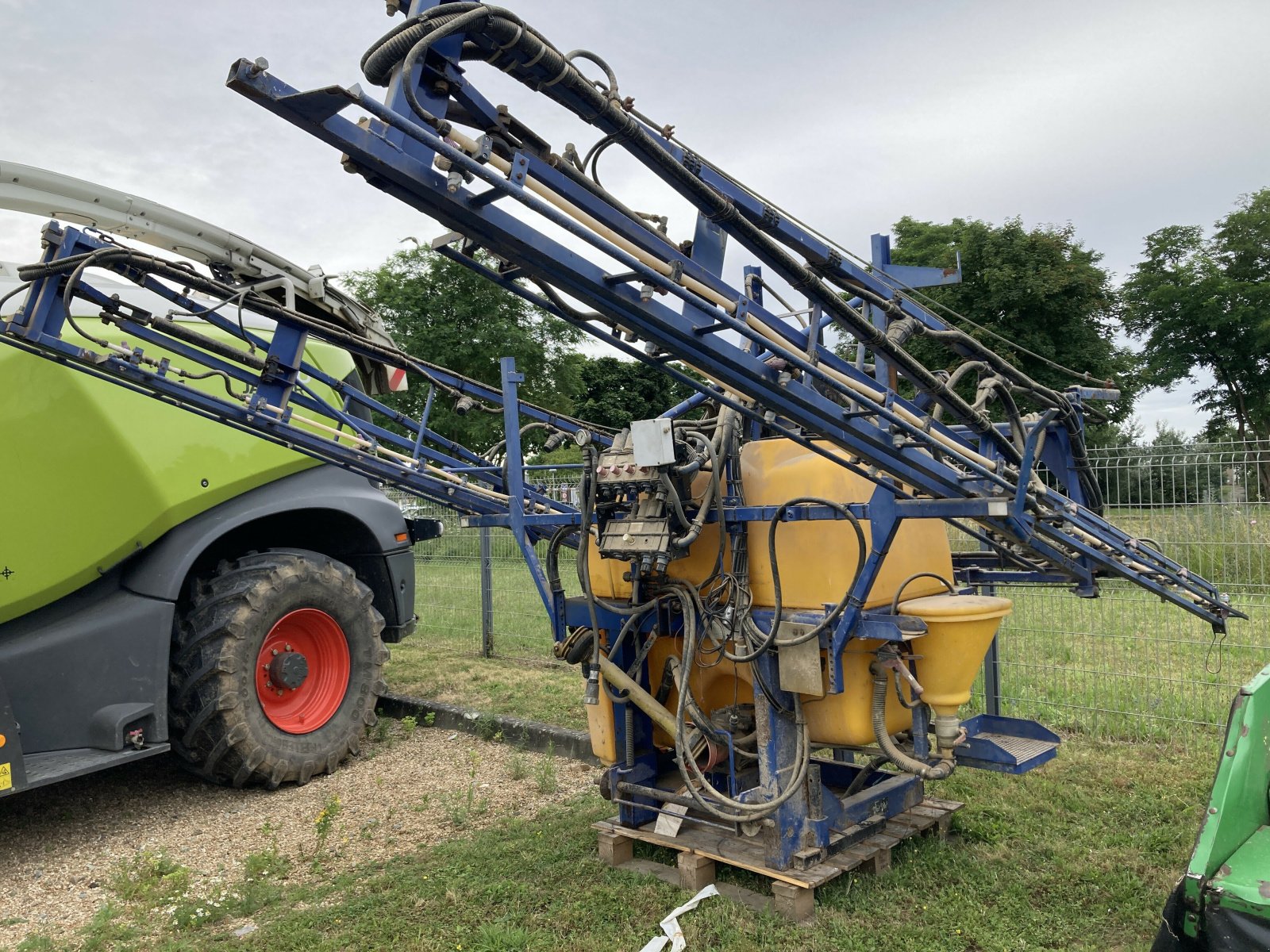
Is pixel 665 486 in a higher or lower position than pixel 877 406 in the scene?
lower

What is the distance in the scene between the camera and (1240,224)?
26.8 m

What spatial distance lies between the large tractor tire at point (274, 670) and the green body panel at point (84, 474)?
521 millimetres

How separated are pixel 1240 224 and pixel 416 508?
25.6m

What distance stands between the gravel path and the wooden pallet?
3.19 feet

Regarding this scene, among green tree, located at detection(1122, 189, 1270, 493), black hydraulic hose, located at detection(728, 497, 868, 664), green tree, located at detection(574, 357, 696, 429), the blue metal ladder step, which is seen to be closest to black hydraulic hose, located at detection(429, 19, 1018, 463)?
black hydraulic hose, located at detection(728, 497, 868, 664)

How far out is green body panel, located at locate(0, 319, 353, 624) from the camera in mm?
4633

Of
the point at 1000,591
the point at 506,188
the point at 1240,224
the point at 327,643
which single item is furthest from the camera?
the point at 1240,224

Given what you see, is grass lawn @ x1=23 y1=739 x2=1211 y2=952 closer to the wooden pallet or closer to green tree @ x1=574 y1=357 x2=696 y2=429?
→ the wooden pallet

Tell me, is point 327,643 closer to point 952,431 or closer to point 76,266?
point 76,266

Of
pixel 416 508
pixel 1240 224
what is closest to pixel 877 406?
pixel 416 508

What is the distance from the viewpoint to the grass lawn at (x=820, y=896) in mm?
3477

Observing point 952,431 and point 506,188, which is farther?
point 952,431

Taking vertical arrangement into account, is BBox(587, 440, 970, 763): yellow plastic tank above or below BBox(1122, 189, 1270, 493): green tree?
below

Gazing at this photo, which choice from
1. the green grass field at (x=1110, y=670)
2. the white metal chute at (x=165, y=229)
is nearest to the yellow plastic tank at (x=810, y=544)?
the green grass field at (x=1110, y=670)
